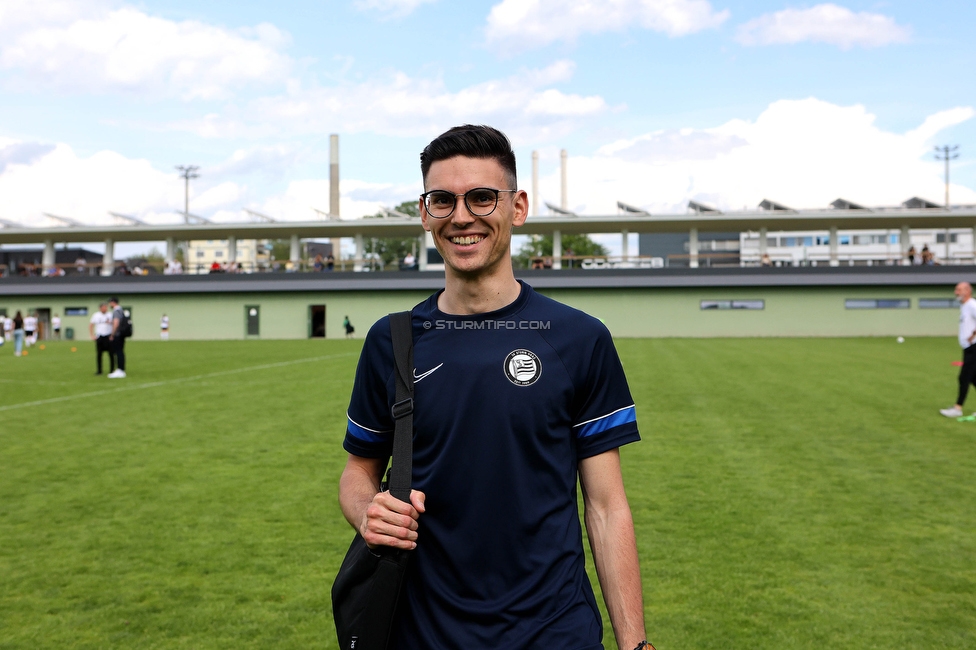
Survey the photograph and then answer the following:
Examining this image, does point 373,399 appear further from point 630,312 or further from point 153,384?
point 630,312

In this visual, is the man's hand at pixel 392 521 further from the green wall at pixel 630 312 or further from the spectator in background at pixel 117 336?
the green wall at pixel 630 312

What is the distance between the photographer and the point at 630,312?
158 feet

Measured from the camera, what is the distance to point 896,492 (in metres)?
8.27

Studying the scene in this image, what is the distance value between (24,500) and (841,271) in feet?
149

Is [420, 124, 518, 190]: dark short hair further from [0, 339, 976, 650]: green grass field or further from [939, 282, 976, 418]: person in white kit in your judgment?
[939, 282, 976, 418]: person in white kit

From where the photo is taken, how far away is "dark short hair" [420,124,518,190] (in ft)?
7.88

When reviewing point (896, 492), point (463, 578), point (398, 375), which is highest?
point (398, 375)

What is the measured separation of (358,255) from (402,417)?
52.2m

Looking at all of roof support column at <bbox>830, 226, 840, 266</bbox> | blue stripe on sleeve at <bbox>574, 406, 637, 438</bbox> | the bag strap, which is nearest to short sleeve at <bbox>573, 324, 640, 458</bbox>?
blue stripe on sleeve at <bbox>574, 406, 637, 438</bbox>

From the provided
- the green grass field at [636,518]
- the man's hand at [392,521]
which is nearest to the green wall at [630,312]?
the green grass field at [636,518]

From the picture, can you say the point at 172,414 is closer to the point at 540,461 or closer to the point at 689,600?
the point at 689,600

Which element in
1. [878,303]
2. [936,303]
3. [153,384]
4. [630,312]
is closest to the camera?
[153,384]

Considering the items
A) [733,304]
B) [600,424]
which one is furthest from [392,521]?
[733,304]

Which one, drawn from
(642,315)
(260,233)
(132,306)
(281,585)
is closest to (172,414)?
(281,585)
